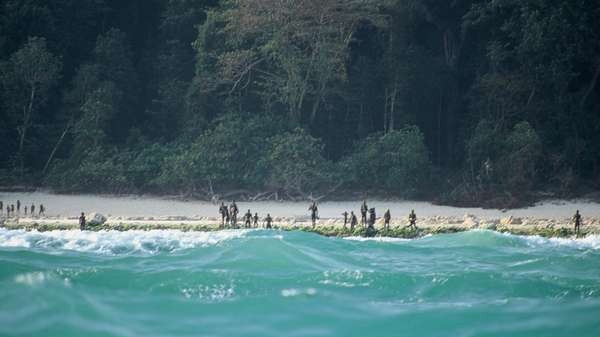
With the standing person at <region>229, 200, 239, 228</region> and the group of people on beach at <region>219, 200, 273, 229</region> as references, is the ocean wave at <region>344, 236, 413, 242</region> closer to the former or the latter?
the group of people on beach at <region>219, 200, 273, 229</region>

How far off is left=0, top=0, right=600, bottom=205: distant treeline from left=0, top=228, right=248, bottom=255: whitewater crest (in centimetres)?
771

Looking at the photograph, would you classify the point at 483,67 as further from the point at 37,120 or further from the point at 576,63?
the point at 37,120

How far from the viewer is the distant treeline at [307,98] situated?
29281 millimetres

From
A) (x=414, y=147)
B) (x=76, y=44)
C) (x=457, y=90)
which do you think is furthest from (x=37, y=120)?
(x=457, y=90)

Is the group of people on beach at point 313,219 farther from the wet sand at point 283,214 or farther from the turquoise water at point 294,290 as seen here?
the turquoise water at point 294,290

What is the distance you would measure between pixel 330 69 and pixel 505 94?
7.04m

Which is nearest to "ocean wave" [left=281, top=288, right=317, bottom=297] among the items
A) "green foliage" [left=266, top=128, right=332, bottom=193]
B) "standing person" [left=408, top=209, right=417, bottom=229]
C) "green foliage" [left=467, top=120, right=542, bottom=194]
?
"standing person" [left=408, top=209, right=417, bottom=229]

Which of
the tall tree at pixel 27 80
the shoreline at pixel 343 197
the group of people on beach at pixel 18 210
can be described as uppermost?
the tall tree at pixel 27 80

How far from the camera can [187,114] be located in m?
32.7

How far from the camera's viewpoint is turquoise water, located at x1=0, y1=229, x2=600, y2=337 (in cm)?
1094

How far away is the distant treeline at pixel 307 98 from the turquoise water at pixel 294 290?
1056 cm

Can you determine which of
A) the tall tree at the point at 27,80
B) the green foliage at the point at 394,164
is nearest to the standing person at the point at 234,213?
the green foliage at the point at 394,164

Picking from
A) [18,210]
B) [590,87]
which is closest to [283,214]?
[18,210]

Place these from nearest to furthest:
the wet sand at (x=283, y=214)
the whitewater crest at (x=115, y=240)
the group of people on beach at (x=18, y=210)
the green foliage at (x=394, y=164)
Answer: the whitewater crest at (x=115, y=240) → the wet sand at (x=283, y=214) → the group of people on beach at (x=18, y=210) → the green foliage at (x=394, y=164)
